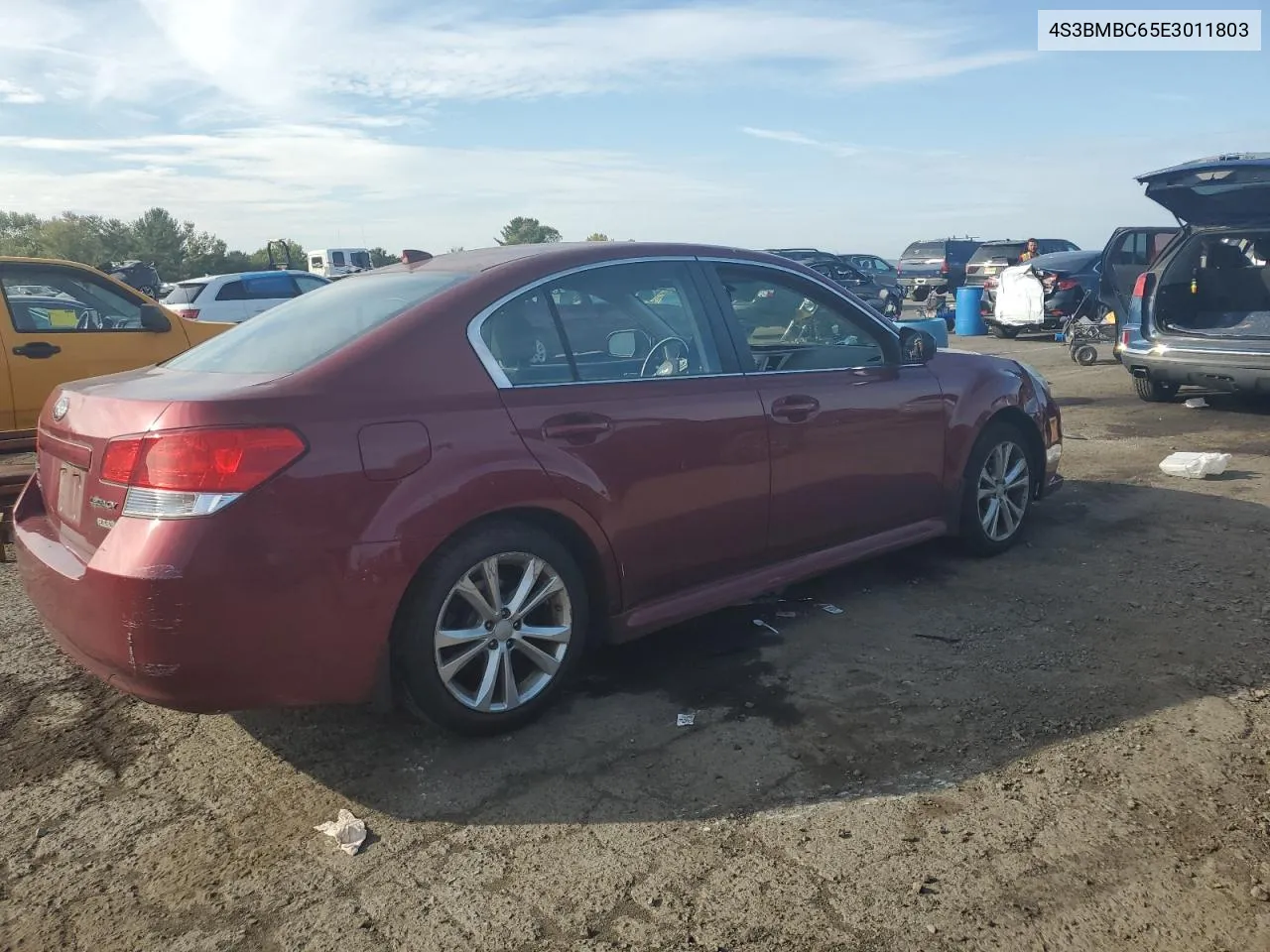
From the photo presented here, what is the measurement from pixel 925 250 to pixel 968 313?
929 centimetres

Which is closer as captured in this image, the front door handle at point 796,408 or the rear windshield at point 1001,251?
the front door handle at point 796,408

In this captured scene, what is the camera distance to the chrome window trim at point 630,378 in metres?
3.34

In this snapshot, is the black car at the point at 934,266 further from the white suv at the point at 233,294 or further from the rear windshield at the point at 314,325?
the rear windshield at the point at 314,325

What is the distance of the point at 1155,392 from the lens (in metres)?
10.3

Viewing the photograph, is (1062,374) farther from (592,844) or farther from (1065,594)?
(592,844)

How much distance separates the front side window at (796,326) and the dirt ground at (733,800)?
1.11m

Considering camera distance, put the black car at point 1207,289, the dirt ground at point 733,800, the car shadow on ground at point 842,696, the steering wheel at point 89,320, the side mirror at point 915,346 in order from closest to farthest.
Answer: the dirt ground at point 733,800 < the car shadow on ground at point 842,696 < the side mirror at point 915,346 < the steering wheel at point 89,320 < the black car at point 1207,289

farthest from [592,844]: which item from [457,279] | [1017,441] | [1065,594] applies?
[1017,441]

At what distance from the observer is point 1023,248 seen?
20797mm

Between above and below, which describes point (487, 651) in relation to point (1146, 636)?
above

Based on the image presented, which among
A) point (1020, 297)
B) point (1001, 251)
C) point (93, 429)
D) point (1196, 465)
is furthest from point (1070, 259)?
point (93, 429)

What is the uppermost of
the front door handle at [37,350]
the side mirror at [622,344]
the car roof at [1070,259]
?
the car roof at [1070,259]

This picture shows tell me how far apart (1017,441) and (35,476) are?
4485 mm

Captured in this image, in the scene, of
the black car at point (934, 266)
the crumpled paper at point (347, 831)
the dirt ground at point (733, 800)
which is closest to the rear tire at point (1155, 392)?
the dirt ground at point (733, 800)
